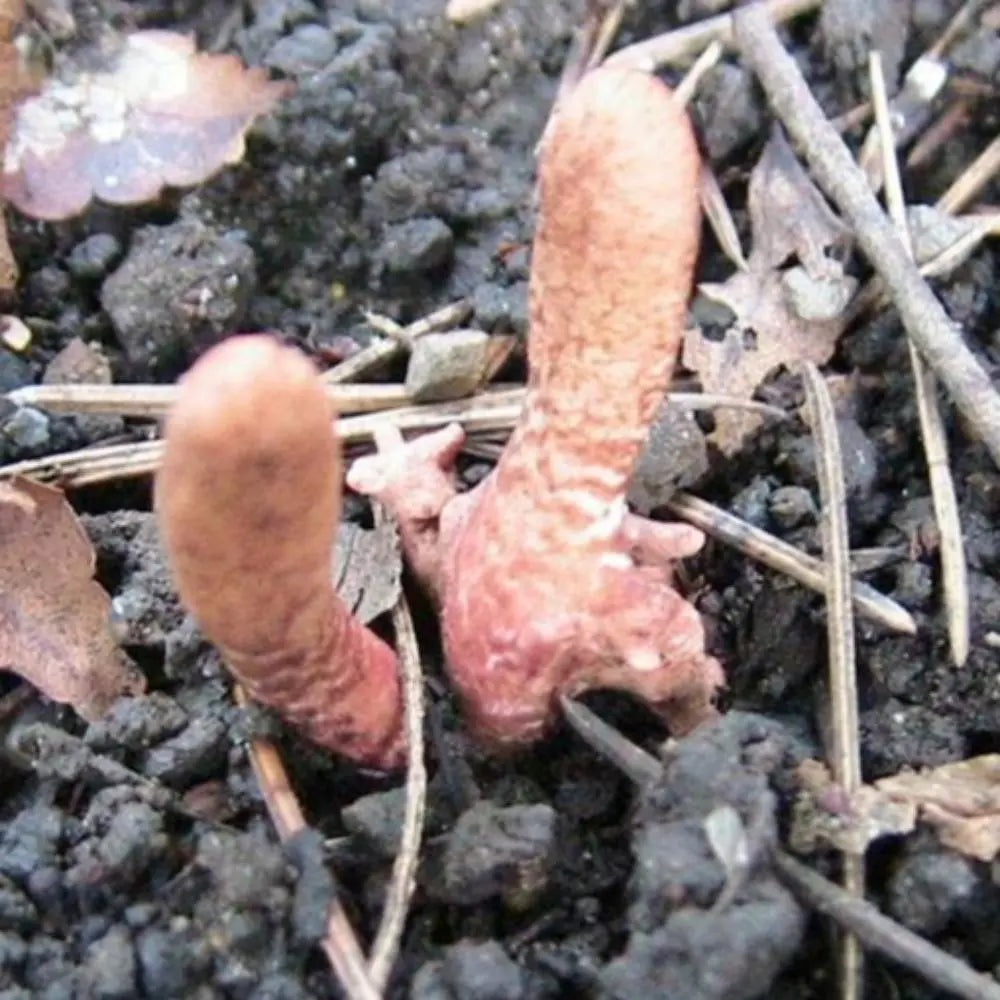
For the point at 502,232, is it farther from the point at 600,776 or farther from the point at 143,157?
the point at 600,776

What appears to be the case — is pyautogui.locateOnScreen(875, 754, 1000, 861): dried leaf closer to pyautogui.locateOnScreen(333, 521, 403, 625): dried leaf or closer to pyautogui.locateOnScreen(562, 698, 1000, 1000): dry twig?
pyautogui.locateOnScreen(562, 698, 1000, 1000): dry twig

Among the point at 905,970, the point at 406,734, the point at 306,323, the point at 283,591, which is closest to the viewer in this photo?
the point at 283,591

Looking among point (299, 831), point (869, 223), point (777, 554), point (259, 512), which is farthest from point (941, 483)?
point (259, 512)

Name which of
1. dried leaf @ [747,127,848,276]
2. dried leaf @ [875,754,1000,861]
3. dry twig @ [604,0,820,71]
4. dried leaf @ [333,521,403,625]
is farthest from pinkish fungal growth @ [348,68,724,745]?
dry twig @ [604,0,820,71]

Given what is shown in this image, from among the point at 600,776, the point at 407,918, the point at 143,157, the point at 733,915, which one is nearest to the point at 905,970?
the point at 733,915

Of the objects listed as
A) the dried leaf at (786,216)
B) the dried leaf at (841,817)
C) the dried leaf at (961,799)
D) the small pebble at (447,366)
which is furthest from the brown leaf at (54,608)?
the dried leaf at (786,216)

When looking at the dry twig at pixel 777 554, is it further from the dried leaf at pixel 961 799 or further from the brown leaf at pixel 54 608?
the brown leaf at pixel 54 608
